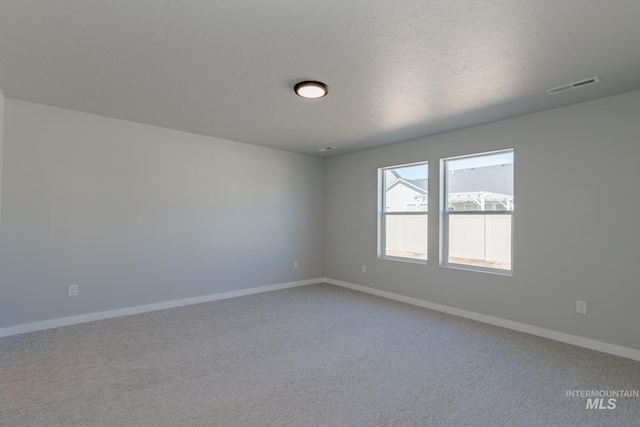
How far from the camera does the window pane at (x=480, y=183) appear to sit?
12.5 feet

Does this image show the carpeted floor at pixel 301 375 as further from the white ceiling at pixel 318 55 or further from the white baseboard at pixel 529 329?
the white ceiling at pixel 318 55

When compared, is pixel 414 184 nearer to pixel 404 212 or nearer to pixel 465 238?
pixel 404 212

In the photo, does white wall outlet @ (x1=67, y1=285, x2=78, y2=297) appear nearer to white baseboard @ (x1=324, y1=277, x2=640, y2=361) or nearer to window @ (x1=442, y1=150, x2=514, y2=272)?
white baseboard @ (x1=324, y1=277, x2=640, y2=361)

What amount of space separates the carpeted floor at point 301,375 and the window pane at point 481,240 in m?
0.80

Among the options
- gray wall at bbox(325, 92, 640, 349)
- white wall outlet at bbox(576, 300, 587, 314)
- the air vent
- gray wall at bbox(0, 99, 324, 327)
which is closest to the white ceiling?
the air vent

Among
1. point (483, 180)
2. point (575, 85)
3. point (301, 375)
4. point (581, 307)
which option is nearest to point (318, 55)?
point (575, 85)

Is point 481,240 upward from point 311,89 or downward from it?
downward

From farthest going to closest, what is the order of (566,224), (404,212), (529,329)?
1. (404,212)
2. (529,329)
3. (566,224)

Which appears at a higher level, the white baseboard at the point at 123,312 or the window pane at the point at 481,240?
the window pane at the point at 481,240

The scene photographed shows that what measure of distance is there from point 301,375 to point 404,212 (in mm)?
3119

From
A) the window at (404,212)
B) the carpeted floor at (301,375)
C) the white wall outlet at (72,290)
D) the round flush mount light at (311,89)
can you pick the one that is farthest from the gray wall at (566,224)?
the white wall outlet at (72,290)

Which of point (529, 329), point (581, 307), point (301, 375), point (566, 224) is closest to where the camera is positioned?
point (301, 375)

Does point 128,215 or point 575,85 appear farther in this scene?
point 128,215

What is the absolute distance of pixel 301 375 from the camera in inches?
98.6
